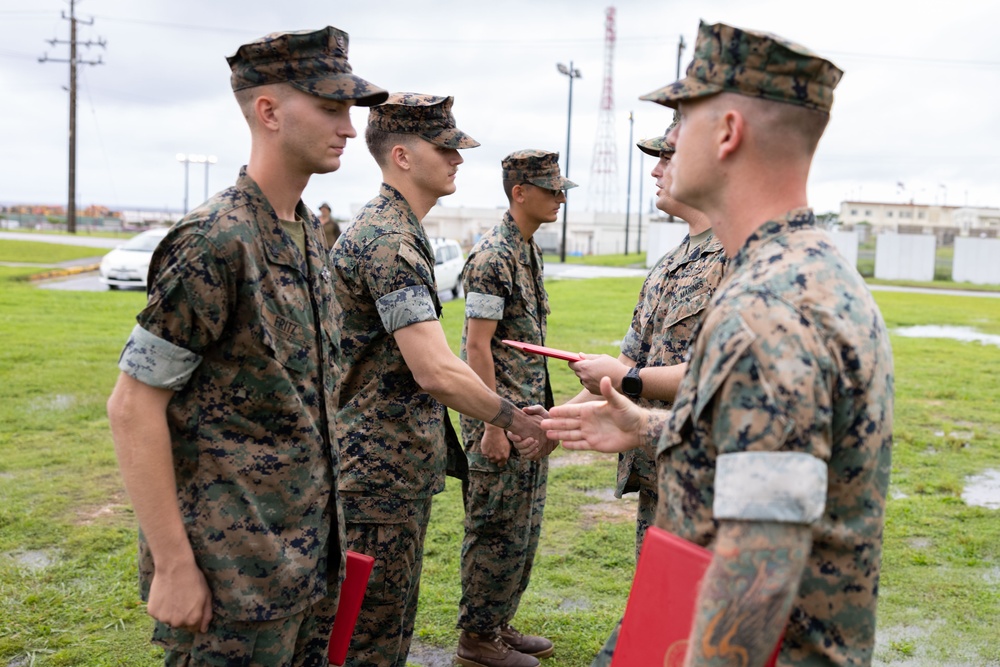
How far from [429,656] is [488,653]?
318mm

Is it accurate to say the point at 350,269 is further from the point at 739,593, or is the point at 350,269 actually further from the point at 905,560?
the point at 905,560

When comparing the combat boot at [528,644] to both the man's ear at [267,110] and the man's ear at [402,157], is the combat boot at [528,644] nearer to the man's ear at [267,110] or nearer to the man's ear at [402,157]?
the man's ear at [402,157]

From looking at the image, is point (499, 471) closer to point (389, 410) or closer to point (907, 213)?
point (389, 410)

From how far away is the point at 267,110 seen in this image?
2541 mm

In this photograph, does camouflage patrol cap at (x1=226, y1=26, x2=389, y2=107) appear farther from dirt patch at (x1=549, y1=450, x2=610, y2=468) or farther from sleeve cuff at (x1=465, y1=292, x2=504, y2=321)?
dirt patch at (x1=549, y1=450, x2=610, y2=468)

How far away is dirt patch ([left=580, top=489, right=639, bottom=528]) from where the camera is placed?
6.11 m

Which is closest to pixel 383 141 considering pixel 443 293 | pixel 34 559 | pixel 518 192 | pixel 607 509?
pixel 518 192

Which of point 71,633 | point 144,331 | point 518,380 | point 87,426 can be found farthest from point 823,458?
point 87,426

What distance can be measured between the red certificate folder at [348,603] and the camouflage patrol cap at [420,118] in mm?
1835

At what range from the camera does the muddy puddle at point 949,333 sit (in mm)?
16094

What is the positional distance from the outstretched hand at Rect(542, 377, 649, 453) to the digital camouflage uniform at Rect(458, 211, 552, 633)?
196cm

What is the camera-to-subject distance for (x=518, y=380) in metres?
4.54

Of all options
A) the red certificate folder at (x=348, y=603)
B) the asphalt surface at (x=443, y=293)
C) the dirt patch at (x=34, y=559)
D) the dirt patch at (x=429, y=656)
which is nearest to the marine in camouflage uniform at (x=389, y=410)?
the dirt patch at (x=429, y=656)

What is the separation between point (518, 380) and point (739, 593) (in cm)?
305
